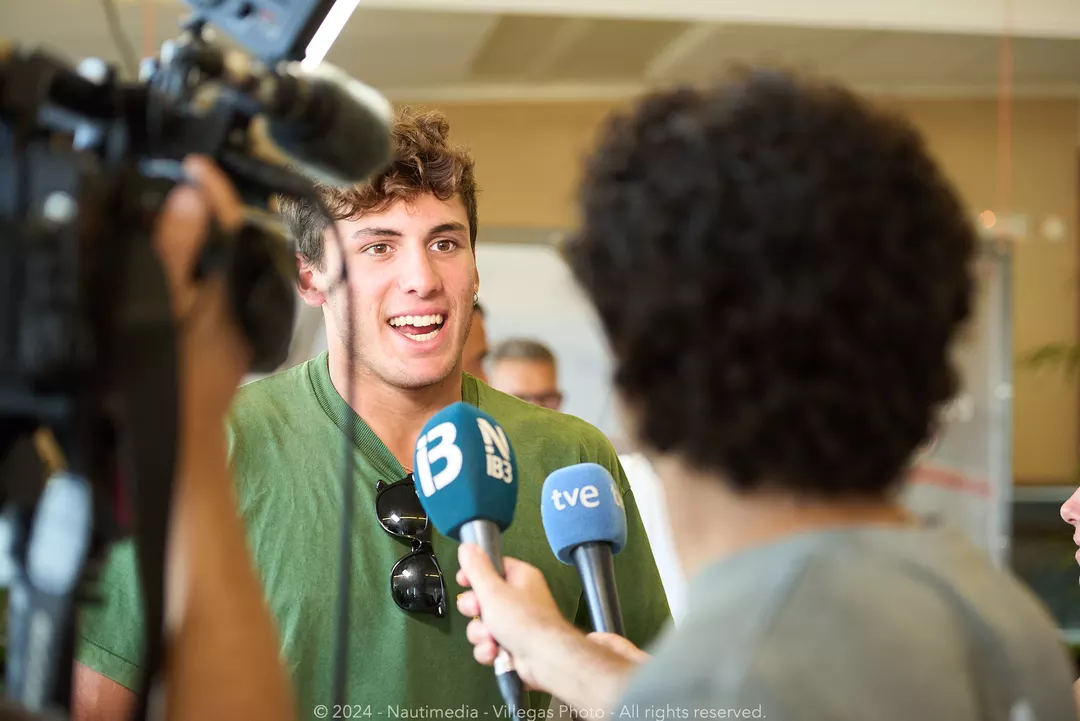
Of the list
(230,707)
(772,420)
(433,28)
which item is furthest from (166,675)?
(433,28)

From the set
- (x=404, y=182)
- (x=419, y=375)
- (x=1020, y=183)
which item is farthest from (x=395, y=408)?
(x=1020, y=183)

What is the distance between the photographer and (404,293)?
1.54 metres

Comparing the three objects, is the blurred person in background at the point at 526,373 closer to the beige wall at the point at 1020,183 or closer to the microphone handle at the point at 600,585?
the beige wall at the point at 1020,183

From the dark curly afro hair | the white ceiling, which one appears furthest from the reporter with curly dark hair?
the white ceiling

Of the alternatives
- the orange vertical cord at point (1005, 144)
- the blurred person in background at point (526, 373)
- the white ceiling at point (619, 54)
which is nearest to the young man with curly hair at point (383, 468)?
the blurred person in background at point (526, 373)

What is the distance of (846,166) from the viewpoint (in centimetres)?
74

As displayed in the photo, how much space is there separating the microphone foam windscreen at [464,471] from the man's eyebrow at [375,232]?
41 centimetres

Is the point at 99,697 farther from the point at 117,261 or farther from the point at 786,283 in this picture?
the point at 786,283

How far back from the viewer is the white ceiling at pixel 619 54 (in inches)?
159

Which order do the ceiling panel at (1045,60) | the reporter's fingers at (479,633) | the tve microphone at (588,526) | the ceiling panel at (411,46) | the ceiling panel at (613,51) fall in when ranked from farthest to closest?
the ceiling panel at (1045,60) → the ceiling panel at (613,51) → the ceiling panel at (411,46) → the tve microphone at (588,526) → the reporter's fingers at (479,633)

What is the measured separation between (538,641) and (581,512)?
199 millimetres

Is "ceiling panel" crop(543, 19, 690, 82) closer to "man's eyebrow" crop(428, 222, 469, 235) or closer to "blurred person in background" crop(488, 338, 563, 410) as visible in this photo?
"blurred person in background" crop(488, 338, 563, 410)

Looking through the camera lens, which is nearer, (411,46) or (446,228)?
(446,228)

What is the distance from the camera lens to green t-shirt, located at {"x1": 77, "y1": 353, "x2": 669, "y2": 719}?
1307 mm
